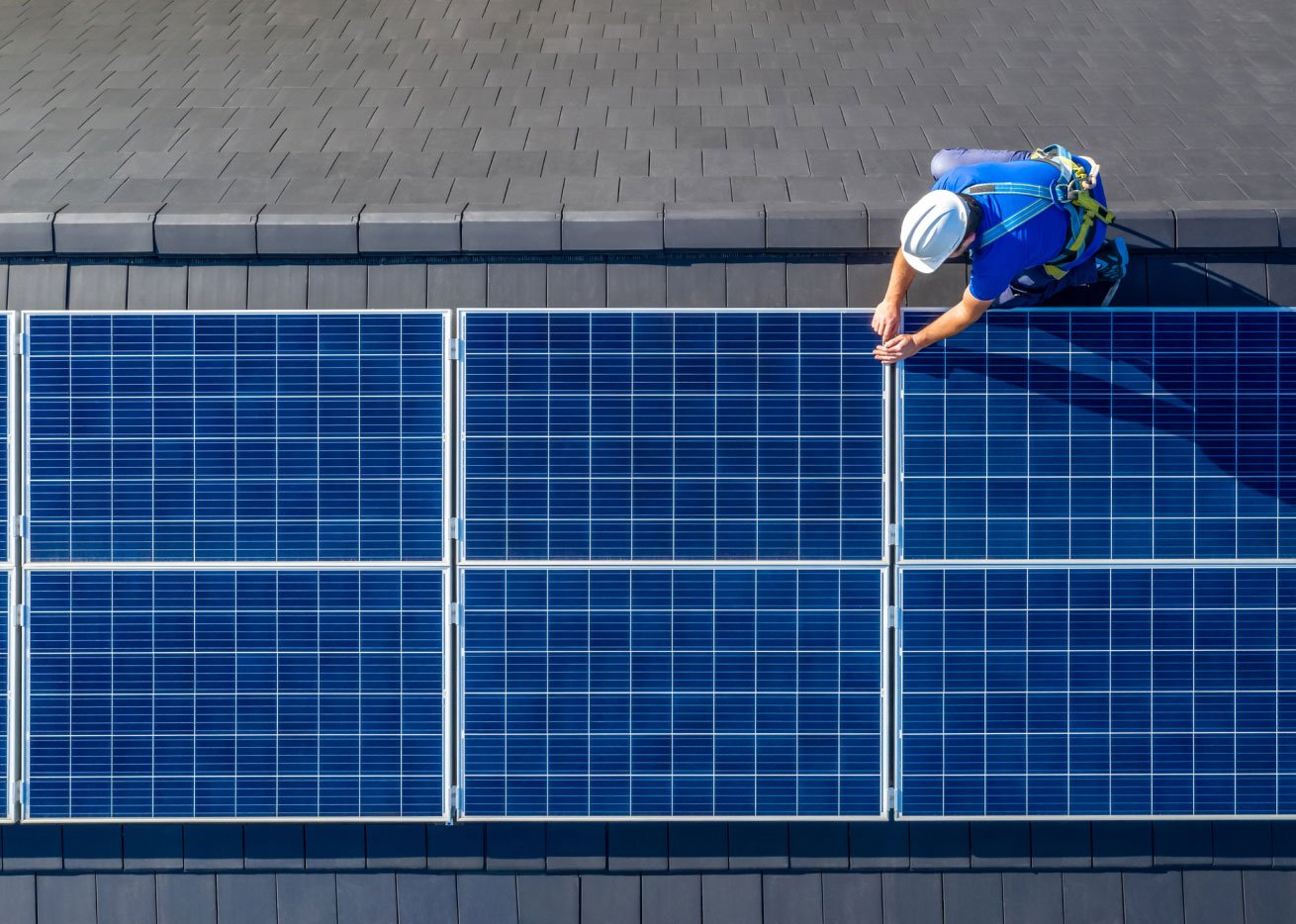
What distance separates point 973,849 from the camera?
239 inches

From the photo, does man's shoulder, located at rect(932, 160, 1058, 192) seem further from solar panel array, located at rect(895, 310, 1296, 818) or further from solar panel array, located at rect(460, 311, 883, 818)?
solar panel array, located at rect(460, 311, 883, 818)

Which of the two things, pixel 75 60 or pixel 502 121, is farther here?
pixel 75 60

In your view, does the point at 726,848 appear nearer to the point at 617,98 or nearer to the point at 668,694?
the point at 668,694

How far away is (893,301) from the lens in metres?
5.73

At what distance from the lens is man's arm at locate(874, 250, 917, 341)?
18.5ft

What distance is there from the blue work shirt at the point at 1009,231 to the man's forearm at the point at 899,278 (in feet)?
1.32

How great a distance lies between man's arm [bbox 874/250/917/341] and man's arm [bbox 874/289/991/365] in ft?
0.28

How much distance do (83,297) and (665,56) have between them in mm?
5211

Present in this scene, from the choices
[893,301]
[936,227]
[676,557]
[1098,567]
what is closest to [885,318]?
[893,301]

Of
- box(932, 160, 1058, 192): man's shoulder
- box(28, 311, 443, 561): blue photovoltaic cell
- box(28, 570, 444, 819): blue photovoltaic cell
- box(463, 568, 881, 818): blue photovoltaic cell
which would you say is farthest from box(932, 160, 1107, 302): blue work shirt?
box(28, 570, 444, 819): blue photovoltaic cell

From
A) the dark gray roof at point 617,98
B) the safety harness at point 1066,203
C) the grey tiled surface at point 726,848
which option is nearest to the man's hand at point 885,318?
the safety harness at point 1066,203

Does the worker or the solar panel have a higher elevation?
the worker

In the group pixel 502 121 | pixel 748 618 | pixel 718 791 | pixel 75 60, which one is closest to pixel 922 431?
pixel 748 618

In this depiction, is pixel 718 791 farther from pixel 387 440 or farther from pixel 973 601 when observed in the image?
pixel 387 440
